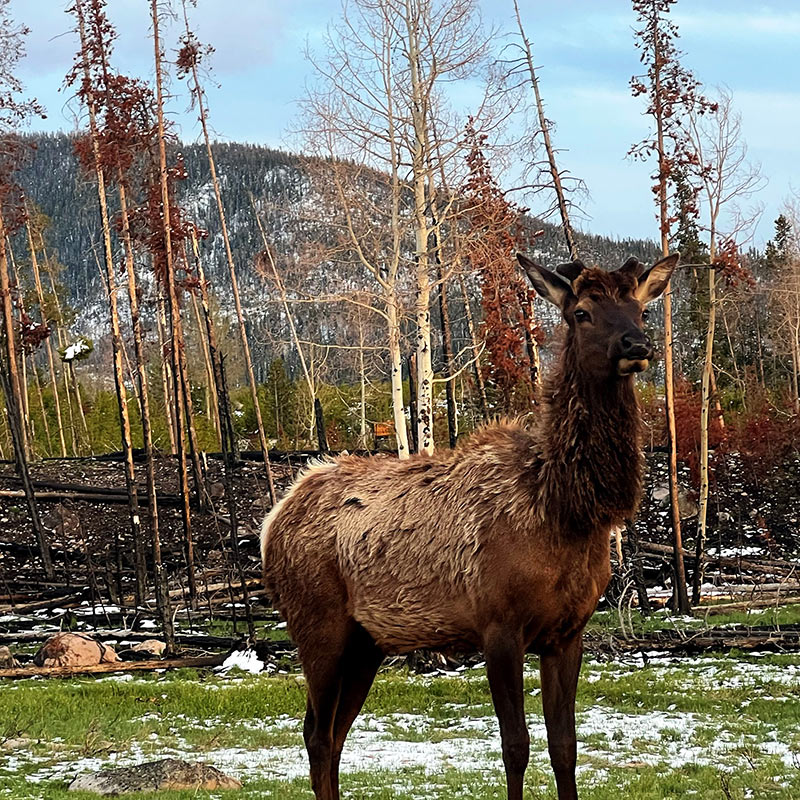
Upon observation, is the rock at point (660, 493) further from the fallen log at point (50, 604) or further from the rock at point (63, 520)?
the fallen log at point (50, 604)

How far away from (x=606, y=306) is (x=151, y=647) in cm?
1362

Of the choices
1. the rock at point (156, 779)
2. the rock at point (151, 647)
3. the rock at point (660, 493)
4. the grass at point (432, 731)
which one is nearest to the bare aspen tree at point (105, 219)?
the rock at point (151, 647)

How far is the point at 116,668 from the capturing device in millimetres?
16094

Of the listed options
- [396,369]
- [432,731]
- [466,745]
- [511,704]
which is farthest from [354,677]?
[396,369]

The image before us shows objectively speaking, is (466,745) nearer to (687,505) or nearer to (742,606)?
(742,606)

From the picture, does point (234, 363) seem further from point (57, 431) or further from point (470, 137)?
point (470, 137)

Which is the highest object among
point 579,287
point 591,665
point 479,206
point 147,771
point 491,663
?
point 479,206

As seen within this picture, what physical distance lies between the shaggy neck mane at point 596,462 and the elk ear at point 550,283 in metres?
0.53

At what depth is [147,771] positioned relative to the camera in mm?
8344

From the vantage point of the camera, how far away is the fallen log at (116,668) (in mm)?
15609

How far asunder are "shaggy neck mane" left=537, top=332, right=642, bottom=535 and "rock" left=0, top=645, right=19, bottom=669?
12.6m

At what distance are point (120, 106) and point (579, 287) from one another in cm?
2017

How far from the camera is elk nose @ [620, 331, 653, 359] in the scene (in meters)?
5.93

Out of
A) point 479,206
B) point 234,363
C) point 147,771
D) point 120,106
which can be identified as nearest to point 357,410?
point 234,363
